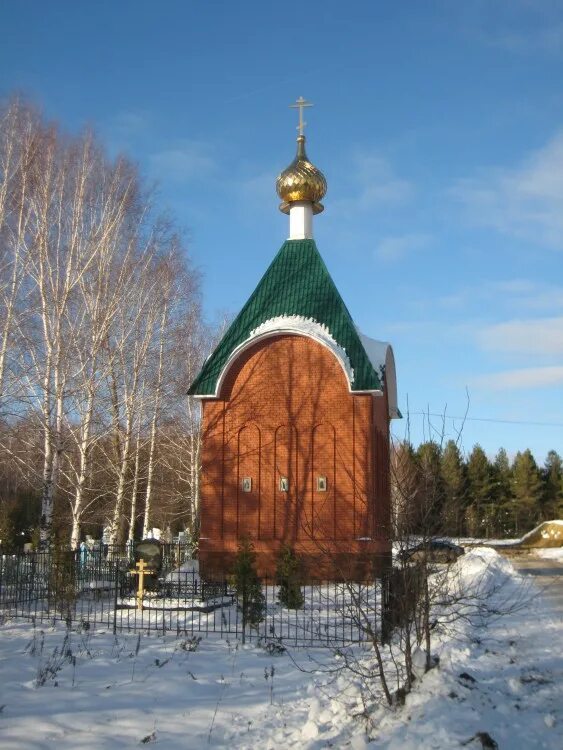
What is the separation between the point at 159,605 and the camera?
36.2 ft

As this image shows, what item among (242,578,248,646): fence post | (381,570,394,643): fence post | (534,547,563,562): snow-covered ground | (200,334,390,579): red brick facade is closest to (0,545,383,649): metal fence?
(242,578,248,646): fence post

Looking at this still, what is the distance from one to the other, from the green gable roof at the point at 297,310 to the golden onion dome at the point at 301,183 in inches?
67.9

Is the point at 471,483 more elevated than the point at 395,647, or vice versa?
the point at 471,483

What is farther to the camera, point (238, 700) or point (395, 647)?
point (395, 647)

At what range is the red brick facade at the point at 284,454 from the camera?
50.4 ft

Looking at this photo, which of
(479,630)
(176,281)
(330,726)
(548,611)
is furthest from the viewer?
(176,281)

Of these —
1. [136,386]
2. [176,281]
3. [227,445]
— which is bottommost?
[227,445]

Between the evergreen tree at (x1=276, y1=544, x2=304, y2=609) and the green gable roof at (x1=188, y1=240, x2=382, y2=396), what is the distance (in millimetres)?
4529

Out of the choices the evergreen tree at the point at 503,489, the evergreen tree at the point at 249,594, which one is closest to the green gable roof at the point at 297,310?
the evergreen tree at the point at 249,594

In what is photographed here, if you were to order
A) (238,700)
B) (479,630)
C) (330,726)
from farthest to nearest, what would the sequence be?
(479,630)
(238,700)
(330,726)

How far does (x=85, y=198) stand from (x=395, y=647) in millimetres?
12474

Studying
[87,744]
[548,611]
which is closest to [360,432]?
[548,611]

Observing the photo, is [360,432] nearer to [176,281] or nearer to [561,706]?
[176,281]

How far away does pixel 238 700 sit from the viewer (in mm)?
6422
